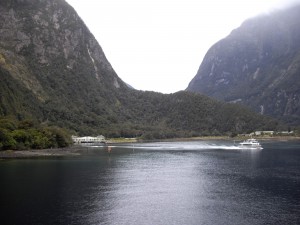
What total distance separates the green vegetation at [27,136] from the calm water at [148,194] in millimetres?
37936

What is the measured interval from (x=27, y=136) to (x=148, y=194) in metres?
87.4

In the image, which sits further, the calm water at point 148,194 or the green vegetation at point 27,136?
the green vegetation at point 27,136

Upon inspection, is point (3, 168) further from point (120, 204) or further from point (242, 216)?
point (242, 216)

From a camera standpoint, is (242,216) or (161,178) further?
(161,178)

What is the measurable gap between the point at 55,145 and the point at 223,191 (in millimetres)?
101583

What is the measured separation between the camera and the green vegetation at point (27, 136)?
130m

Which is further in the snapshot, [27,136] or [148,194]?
[27,136]

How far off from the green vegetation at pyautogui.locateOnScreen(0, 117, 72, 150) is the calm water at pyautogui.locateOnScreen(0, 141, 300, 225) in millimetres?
37936

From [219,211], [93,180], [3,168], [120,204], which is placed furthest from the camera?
[3,168]

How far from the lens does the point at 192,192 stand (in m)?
64.4

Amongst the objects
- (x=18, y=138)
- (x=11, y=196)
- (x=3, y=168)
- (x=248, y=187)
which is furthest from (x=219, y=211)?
(x=18, y=138)

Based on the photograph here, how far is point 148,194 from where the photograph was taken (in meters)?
62.6

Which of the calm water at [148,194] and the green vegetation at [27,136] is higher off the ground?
the green vegetation at [27,136]

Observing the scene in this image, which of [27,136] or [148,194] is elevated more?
[27,136]
